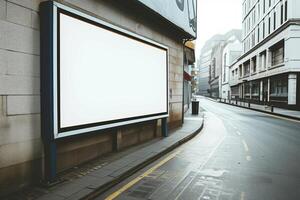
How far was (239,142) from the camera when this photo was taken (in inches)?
429

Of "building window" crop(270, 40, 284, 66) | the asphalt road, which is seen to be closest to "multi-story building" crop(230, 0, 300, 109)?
"building window" crop(270, 40, 284, 66)

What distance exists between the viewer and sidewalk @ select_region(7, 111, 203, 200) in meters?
4.76

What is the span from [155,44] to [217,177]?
5698 mm

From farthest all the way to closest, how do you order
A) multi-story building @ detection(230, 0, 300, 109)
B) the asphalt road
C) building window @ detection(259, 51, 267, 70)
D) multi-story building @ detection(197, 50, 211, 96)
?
multi-story building @ detection(197, 50, 211, 96) → building window @ detection(259, 51, 267, 70) → multi-story building @ detection(230, 0, 300, 109) → the asphalt road

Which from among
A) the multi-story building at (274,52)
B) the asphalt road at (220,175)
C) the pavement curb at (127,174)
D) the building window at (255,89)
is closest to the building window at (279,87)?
the multi-story building at (274,52)

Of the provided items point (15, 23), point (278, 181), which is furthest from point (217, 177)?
point (15, 23)

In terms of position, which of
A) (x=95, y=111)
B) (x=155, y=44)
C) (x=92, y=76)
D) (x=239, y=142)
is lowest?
(x=239, y=142)

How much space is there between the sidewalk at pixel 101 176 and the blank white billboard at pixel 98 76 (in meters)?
1.00

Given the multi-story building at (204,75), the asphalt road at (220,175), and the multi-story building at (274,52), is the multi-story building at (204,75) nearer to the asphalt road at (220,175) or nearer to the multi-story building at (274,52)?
the multi-story building at (274,52)

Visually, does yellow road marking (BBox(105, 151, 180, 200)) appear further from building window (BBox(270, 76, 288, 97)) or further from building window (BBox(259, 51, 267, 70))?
building window (BBox(259, 51, 267, 70))

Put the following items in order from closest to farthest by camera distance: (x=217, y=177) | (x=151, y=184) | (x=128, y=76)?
(x=151, y=184) → (x=217, y=177) → (x=128, y=76)

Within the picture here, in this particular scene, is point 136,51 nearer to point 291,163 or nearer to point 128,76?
point 128,76

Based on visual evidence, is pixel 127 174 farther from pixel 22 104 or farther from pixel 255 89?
pixel 255 89

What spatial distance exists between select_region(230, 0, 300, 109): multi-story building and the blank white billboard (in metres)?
25.4
